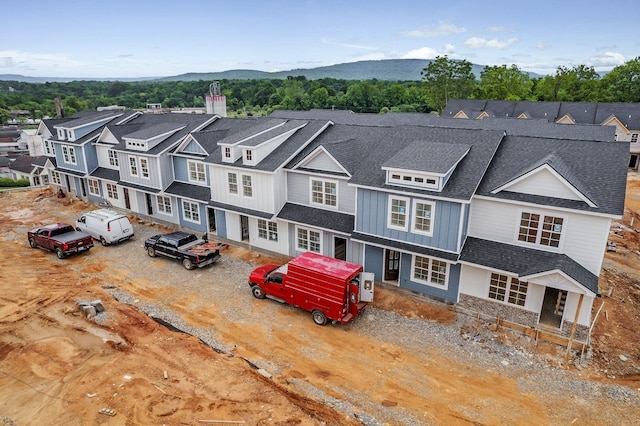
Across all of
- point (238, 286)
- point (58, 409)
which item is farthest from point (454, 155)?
point (58, 409)

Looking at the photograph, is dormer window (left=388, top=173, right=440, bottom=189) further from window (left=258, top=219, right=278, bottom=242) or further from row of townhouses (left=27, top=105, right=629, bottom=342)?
window (left=258, top=219, right=278, bottom=242)

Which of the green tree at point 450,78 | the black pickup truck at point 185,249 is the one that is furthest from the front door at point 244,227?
the green tree at point 450,78

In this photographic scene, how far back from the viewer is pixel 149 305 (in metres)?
19.6

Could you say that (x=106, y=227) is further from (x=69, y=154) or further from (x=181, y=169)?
(x=69, y=154)

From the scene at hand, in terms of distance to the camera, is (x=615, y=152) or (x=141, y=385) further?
(x=615, y=152)

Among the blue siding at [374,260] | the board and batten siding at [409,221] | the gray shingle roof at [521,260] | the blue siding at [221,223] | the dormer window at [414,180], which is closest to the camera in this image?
the gray shingle roof at [521,260]

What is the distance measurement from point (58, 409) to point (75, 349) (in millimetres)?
3542

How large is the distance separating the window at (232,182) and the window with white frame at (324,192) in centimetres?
524

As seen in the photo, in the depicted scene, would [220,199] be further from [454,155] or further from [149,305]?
[454,155]

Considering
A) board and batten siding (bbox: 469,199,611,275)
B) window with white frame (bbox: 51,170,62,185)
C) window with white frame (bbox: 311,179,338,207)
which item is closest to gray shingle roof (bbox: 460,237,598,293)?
board and batten siding (bbox: 469,199,611,275)

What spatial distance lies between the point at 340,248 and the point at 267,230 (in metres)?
4.82

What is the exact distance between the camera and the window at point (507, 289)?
1698 centimetres

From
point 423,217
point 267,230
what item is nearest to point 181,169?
point 267,230

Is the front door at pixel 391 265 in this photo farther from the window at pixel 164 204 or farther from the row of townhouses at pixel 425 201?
the window at pixel 164 204
